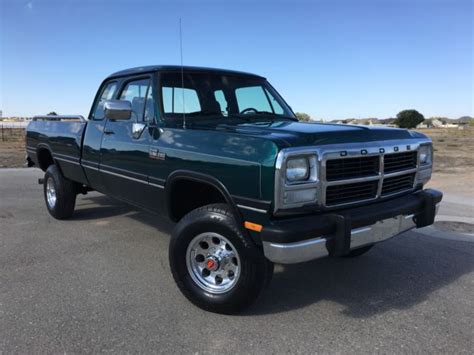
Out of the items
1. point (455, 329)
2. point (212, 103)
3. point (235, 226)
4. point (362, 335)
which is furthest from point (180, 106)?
point (455, 329)

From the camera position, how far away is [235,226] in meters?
3.19

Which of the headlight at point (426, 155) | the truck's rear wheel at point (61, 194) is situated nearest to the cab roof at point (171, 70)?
the truck's rear wheel at point (61, 194)

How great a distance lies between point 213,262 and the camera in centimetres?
344

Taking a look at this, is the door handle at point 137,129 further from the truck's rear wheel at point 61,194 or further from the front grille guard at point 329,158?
the truck's rear wheel at point 61,194

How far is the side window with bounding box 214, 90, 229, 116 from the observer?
462cm

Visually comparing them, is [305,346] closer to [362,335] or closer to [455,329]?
[362,335]

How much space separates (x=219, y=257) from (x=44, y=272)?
1.95 metres

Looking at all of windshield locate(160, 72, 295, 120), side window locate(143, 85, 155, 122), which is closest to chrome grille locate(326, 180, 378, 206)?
windshield locate(160, 72, 295, 120)

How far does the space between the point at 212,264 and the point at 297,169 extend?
3.55ft

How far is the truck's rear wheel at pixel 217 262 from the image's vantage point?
3.19 metres

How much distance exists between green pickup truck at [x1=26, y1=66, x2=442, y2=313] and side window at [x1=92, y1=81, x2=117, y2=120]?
26 centimetres

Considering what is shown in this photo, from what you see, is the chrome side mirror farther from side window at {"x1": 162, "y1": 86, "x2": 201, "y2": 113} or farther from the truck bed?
the truck bed

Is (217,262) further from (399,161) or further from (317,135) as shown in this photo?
(399,161)

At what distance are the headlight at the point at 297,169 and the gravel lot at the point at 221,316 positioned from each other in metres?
1.12
